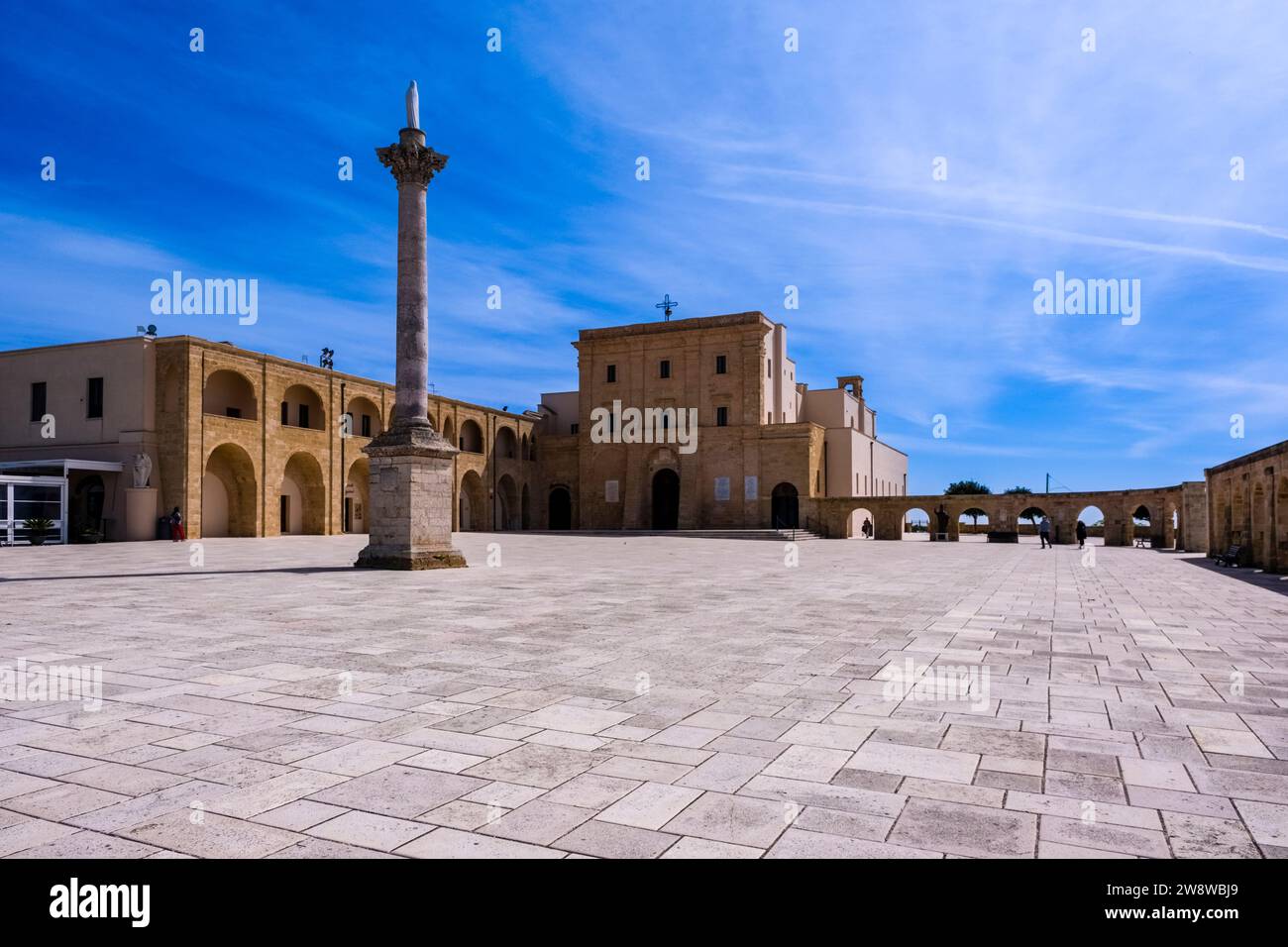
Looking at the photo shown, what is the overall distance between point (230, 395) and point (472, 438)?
51.5 feet

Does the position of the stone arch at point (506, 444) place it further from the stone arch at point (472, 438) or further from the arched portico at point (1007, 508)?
the arched portico at point (1007, 508)

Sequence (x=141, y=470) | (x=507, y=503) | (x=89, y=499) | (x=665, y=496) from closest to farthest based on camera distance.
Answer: (x=141, y=470) → (x=89, y=499) → (x=665, y=496) → (x=507, y=503)

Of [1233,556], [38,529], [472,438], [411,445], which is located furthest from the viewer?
[472,438]

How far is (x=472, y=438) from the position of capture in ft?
160

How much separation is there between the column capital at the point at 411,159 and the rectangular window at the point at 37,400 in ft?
77.9

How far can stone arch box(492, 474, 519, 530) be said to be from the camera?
166 ft

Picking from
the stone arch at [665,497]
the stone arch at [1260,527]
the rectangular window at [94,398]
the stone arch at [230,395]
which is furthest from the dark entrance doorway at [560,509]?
the stone arch at [1260,527]

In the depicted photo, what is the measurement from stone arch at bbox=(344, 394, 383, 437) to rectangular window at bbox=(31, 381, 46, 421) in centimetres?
1184

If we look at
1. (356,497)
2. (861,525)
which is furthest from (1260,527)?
(356,497)

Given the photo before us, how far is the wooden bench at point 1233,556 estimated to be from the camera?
2080 cm

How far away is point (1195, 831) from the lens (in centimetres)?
332

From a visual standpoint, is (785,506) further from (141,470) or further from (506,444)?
(141,470)

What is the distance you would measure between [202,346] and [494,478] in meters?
20.2
